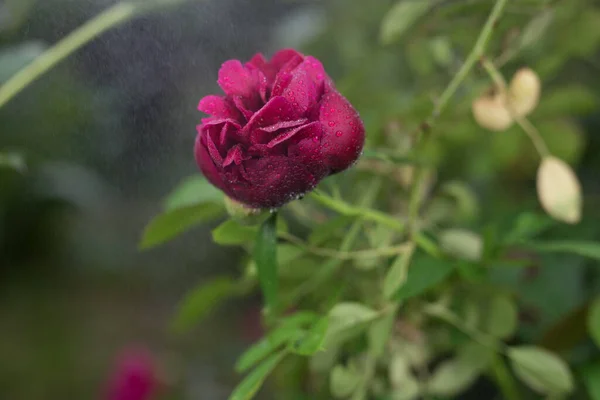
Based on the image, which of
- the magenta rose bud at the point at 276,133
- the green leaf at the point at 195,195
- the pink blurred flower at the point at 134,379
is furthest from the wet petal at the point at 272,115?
the pink blurred flower at the point at 134,379

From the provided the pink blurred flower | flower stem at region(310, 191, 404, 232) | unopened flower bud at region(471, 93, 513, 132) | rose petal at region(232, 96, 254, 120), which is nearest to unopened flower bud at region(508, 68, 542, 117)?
unopened flower bud at region(471, 93, 513, 132)

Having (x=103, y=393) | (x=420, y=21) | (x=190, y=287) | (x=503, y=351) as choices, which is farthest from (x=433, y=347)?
(x=103, y=393)

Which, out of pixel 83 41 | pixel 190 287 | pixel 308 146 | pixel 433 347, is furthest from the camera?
pixel 190 287

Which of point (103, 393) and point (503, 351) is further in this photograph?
point (103, 393)

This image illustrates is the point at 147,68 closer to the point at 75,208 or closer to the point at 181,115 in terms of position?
the point at 181,115

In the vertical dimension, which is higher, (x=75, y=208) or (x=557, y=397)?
(x=75, y=208)

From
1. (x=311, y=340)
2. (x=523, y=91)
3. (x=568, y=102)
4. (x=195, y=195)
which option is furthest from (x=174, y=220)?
(x=568, y=102)

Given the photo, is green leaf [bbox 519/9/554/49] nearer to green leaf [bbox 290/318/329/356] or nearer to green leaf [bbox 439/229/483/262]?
green leaf [bbox 439/229/483/262]
